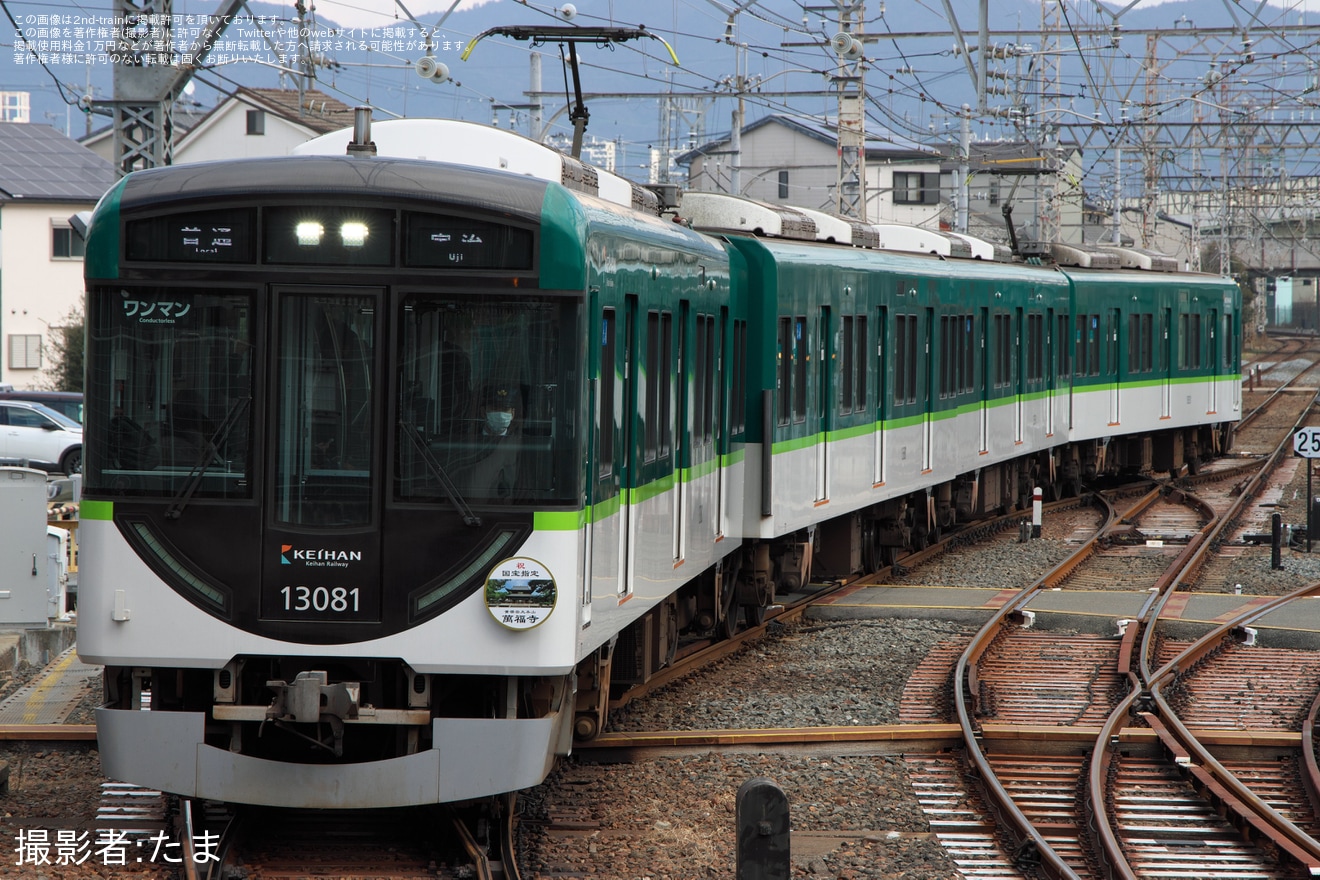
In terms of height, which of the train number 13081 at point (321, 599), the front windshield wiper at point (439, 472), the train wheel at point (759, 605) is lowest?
the train wheel at point (759, 605)

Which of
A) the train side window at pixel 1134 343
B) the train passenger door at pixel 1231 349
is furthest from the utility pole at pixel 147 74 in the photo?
the train passenger door at pixel 1231 349

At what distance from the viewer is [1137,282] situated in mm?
24812

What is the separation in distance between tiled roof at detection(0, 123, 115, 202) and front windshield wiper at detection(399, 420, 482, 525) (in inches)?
1356

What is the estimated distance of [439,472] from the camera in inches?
269

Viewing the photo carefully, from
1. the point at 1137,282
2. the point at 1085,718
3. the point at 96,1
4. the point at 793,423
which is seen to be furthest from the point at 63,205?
the point at 96,1

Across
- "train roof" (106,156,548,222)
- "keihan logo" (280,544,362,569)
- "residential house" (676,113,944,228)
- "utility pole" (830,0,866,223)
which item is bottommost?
"keihan logo" (280,544,362,569)

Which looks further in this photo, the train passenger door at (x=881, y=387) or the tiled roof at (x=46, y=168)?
the tiled roof at (x=46, y=168)

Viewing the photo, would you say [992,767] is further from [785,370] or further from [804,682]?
[785,370]

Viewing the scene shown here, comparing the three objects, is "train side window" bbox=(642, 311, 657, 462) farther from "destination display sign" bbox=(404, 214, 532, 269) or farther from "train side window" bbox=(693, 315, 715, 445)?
"destination display sign" bbox=(404, 214, 532, 269)

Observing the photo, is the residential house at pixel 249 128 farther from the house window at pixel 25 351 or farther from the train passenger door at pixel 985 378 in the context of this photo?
the train passenger door at pixel 985 378

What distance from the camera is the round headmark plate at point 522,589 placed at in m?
6.82

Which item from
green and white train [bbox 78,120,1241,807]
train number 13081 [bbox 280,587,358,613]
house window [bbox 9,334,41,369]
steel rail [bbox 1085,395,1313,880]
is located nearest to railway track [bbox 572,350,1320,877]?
steel rail [bbox 1085,395,1313,880]

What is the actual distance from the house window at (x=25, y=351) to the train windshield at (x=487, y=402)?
36.4 m

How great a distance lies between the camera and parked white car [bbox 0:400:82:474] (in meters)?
26.8
